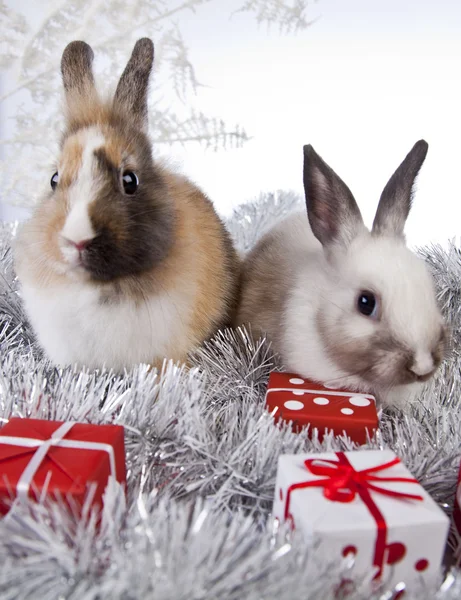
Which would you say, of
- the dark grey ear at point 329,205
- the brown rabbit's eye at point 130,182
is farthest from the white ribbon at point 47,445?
the dark grey ear at point 329,205

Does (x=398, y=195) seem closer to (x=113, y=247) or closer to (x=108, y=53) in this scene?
(x=113, y=247)

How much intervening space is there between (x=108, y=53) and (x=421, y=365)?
1.68m

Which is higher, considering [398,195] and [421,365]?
[398,195]

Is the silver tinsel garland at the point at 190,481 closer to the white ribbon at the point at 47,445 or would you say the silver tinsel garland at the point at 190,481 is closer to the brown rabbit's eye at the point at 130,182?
the white ribbon at the point at 47,445

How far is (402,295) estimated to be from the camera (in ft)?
3.33

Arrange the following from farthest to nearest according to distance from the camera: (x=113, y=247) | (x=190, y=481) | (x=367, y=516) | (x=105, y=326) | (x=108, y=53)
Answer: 1. (x=108, y=53)
2. (x=105, y=326)
3. (x=113, y=247)
4. (x=190, y=481)
5. (x=367, y=516)

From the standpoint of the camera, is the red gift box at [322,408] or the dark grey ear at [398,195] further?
the dark grey ear at [398,195]

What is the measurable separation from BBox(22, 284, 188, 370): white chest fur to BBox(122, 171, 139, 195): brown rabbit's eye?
175 mm

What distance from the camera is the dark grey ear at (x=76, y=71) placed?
1153mm

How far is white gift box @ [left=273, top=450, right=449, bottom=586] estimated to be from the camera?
25.7 inches

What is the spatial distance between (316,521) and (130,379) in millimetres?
459

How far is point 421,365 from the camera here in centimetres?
98

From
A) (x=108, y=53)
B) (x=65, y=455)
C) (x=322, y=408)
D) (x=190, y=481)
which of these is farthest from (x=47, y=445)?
(x=108, y=53)

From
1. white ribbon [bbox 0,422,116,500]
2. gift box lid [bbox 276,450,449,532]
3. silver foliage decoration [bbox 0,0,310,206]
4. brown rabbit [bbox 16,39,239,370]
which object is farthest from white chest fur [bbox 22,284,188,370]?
silver foliage decoration [bbox 0,0,310,206]
